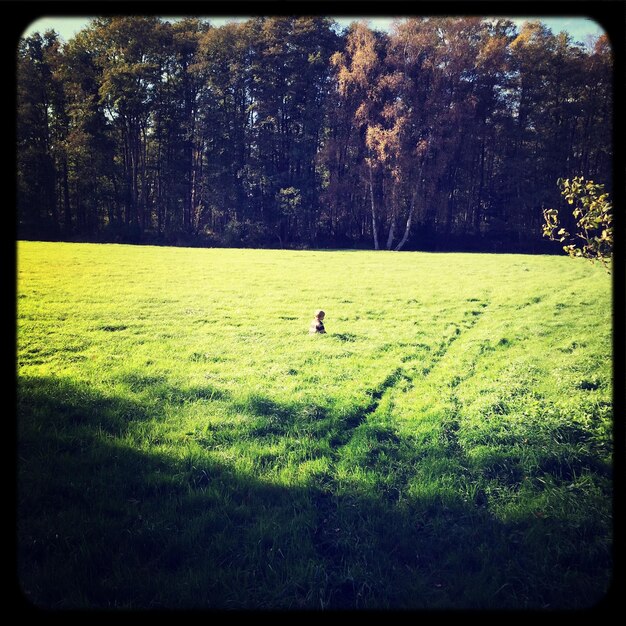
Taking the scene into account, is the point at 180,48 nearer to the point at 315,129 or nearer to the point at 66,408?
the point at 315,129

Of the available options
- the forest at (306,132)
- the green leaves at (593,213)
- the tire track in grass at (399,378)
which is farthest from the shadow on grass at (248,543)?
the forest at (306,132)

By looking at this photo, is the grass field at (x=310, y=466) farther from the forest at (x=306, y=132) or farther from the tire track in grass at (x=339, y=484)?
the forest at (x=306, y=132)

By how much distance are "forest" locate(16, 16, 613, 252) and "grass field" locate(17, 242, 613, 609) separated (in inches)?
1186

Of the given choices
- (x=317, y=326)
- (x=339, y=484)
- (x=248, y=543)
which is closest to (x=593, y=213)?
(x=339, y=484)

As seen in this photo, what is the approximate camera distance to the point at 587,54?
3319cm

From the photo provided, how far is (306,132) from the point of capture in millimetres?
39406

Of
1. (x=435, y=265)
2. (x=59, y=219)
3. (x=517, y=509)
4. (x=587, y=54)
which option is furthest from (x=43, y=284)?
(x=587, y=54)

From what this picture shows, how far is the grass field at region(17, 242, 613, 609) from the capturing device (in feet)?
8.96

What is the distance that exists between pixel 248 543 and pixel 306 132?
4065 centimetres

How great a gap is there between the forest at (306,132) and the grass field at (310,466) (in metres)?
30.1

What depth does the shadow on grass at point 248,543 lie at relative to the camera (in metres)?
2.62

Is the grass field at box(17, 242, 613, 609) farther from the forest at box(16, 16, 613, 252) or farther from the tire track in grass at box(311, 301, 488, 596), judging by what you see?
the forest at box(16, 16, 613, 252)

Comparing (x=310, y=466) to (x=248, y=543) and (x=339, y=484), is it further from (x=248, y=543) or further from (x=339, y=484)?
(x=248, y=543)

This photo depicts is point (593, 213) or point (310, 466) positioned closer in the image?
point (310, 466)
